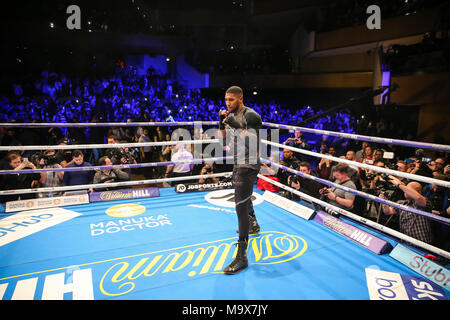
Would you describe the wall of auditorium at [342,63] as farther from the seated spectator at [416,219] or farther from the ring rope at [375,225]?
the seated spectator at [416,219]

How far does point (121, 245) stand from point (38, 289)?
85 cm

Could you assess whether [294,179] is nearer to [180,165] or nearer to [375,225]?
[375,225]

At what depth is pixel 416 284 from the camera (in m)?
2.51

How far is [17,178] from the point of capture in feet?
14.7

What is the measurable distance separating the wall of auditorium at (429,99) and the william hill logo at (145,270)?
25.6 ft

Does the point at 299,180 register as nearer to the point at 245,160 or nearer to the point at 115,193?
the point at 245,160

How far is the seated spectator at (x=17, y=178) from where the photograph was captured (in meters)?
4.12

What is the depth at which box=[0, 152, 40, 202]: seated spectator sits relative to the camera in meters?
4.12

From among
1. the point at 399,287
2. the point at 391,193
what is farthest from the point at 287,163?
the point at 399,287

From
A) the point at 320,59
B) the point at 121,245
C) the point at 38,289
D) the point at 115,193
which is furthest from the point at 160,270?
the point at 320,59

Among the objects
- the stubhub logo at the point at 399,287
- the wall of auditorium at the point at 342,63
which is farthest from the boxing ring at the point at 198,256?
the wall of auditorium at the point at 342,63

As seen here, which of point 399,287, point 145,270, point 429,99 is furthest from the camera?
point 429,99

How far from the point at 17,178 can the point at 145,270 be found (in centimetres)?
312

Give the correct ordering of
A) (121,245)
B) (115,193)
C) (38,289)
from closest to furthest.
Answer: (38,289) < (121,245) < (115,193)
